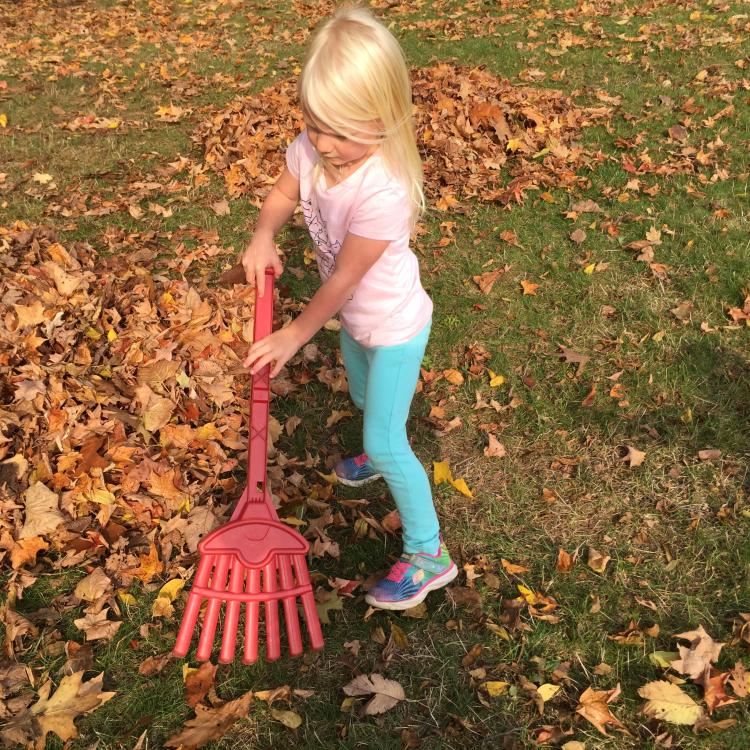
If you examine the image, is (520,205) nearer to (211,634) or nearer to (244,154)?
(244,154)

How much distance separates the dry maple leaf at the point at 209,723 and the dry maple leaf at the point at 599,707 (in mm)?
1205

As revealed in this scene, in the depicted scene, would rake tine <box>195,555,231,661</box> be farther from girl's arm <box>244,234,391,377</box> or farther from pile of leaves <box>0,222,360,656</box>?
girl's arm <box>244,234,391,377</box>

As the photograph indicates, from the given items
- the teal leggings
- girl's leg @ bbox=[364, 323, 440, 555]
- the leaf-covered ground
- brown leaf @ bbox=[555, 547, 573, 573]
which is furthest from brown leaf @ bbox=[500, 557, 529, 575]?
girl's leg @ bbox=[364, 323, 440, 555]

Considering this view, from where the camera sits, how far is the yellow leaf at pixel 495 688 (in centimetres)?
251

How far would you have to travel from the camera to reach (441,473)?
132 inches

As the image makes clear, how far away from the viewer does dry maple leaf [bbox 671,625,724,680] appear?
8.14 feet

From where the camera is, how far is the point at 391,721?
2463 millimetres

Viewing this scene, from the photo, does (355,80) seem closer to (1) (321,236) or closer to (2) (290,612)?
(1) (321,236)

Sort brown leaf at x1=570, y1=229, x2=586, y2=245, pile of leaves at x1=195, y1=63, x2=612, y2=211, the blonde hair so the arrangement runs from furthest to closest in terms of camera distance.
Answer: pile of leaves at x1=195, y1=63, x2=612, y2=211, brown leaf at x1=570, y1=229, x2=586, y2=245, the blonde hair

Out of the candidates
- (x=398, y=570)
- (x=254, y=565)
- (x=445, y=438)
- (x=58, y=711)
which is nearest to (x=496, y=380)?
(x=445, y=438)

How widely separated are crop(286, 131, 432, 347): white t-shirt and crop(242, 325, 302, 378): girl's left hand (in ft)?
1.00

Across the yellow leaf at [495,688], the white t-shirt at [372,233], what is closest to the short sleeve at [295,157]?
the white t-shirt at [372,233]

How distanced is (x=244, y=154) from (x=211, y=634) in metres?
4.77

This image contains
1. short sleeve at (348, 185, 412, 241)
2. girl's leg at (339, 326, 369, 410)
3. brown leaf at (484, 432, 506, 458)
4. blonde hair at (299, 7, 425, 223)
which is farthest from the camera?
brown leaf at (484, 432, 506, 458)
